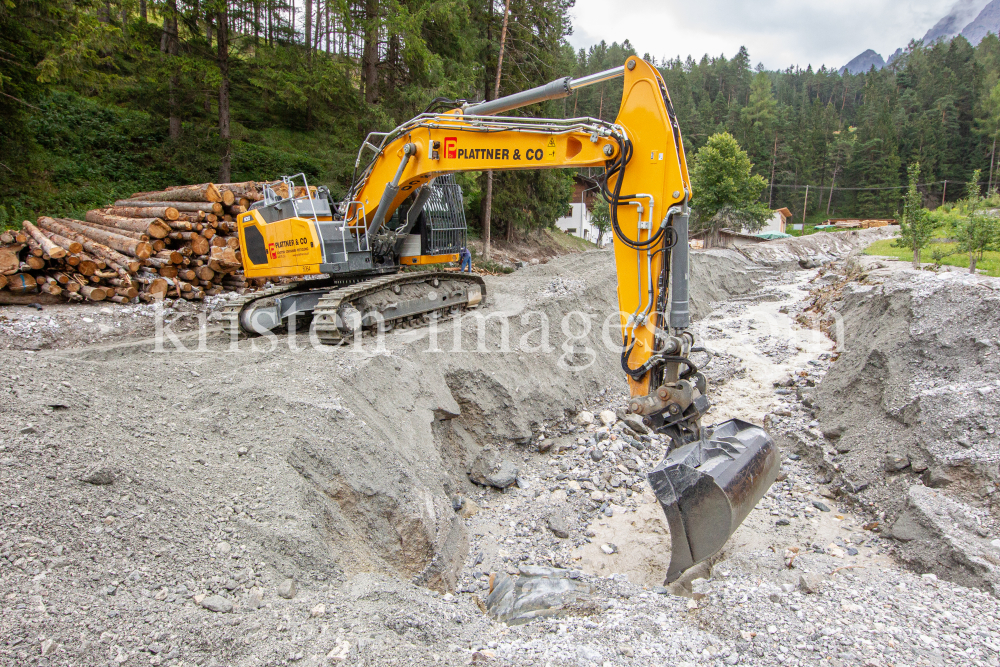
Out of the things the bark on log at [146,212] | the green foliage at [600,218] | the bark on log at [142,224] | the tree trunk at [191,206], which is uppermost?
the green foliage at [600,218]

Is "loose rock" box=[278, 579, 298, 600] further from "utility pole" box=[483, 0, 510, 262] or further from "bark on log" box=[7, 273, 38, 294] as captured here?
"utility pole" box=[483, 0, 510, 262]

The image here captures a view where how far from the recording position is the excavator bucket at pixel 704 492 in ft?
12.5

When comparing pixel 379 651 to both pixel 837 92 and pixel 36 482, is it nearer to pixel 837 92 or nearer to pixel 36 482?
pixel 36 482

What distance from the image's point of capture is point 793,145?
57438 millimetres

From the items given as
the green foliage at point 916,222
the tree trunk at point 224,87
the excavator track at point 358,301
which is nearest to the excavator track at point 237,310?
the excavator track at point 358,301

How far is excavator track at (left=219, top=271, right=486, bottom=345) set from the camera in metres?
7.25

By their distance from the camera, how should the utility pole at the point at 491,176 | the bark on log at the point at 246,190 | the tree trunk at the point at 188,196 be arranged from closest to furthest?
the tree trunk at the point at 188,196
the bark on log at the point at 246,190
the utility pole at the point at 491,176

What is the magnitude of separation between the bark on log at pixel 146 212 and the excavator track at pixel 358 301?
3.69m

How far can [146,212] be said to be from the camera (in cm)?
1096

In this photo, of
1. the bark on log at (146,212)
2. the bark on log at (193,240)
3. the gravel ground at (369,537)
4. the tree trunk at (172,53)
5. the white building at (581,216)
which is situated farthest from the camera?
the white building at (581,216)

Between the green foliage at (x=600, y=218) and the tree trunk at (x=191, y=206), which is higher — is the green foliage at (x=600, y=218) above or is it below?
above

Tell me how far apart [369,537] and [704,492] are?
8.23 ft

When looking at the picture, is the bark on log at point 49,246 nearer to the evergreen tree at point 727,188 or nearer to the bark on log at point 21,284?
the bark on log at point 21,284

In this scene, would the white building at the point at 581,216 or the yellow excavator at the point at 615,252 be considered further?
the white building at the point at 581,216
